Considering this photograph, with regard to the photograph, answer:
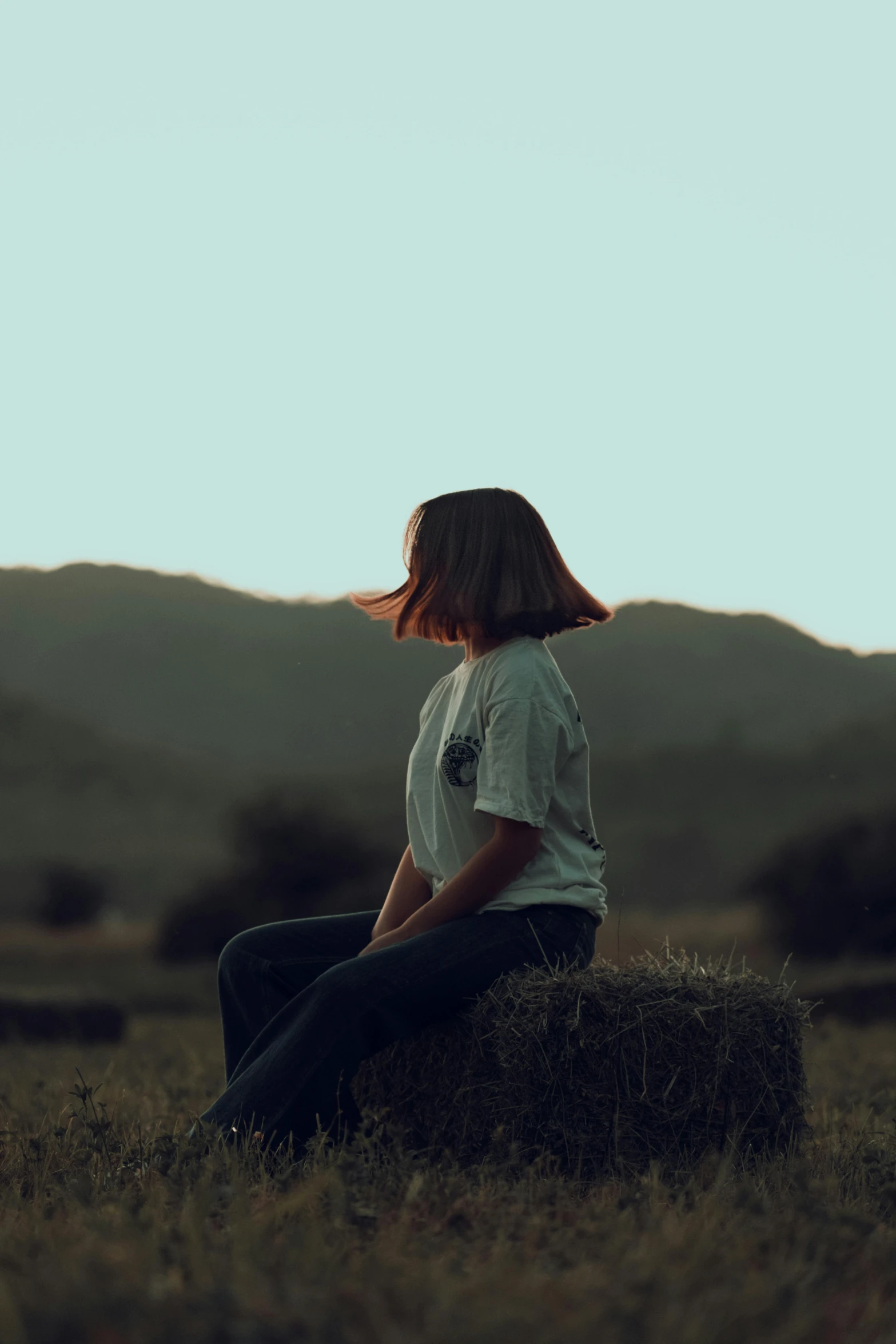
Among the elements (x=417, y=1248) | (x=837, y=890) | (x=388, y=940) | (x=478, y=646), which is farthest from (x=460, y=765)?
(x=837, y=890)

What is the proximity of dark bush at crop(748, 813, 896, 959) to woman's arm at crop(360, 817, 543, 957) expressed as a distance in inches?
539

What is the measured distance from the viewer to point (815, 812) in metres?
19.8

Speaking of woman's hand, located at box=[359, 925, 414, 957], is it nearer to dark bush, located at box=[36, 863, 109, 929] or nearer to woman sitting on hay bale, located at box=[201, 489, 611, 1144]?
woman sitting on hay bale, located at box=[201, 489, 611, 1144]

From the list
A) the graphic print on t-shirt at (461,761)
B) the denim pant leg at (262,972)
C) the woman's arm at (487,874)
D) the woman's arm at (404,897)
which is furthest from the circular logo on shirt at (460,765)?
the denim pant leg at (262,972)

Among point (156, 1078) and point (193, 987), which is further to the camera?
point (193, 987)

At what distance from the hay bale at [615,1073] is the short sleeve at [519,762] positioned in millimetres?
491

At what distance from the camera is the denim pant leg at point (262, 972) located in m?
3.91

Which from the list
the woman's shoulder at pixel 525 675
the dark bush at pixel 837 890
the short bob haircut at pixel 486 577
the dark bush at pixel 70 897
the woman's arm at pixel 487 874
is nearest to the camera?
the woman's arm at pixel 487 874

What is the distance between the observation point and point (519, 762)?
3428 mm

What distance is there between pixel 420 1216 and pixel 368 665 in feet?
75.8

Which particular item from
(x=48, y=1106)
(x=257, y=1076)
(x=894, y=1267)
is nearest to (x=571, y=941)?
(x=257, y=1076)

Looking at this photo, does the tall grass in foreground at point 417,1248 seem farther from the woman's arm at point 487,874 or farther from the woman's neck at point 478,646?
the woman's neck at point 478,646

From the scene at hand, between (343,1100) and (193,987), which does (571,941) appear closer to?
(343,1100)

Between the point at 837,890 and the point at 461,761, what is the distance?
1548 cm
